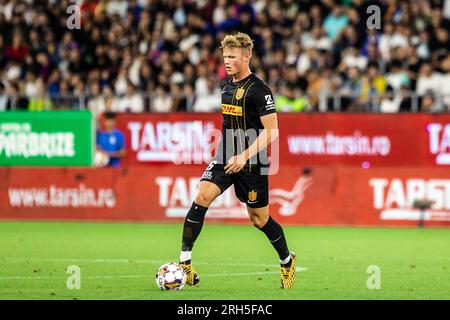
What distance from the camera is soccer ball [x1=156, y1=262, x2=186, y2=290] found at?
1158 centimetres

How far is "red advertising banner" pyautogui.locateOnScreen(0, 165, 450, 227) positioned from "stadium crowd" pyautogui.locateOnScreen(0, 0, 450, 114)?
2.28m

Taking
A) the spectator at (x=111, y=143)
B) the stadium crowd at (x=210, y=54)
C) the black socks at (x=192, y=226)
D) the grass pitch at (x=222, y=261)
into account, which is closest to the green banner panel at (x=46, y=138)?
the spectator at (x=111, y=143)

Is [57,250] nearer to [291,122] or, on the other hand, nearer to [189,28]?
[291,122]

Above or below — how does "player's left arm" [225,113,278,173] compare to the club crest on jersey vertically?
below

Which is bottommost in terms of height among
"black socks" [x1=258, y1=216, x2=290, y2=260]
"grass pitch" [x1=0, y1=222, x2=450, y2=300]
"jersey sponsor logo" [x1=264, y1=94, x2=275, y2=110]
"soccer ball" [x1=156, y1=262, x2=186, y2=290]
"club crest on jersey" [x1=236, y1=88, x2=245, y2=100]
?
"grass pitch" [x1=0, y1=222, x2=450, y2=300]

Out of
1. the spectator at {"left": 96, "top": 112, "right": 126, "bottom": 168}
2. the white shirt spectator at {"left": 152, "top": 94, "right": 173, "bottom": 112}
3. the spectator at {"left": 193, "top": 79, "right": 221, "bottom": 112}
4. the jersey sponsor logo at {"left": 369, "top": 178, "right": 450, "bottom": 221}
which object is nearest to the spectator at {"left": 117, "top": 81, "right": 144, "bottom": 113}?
the white shirt spectator at {"left": 152, "top": 94, "right": 173, "bottom": 112}

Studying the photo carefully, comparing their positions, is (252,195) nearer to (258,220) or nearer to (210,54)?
(258,220)

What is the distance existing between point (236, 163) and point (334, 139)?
38.2ft

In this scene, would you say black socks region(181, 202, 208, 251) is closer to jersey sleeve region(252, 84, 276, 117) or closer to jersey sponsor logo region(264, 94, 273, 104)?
jersey sleeve region(252, 84, 276, 117)

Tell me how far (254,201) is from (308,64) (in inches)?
516

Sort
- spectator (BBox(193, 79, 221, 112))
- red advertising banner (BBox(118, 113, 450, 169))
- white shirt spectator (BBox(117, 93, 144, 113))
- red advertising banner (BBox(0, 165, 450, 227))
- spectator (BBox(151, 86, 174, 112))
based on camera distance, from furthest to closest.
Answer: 1. white shirt spectator (BBox(117, 93, 144, 113))
2. spectator (BBox(151, 86, 174, 112))
3. spectator (BBox(193, 79, 221, 112))
4. red advertising banner (BBox(118, 113, 450, 169))
5. red advertising banner (BBox(0, 165, 450, 227))

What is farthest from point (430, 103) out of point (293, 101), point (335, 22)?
point (335, 22)

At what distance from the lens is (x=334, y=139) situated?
22984 mm
